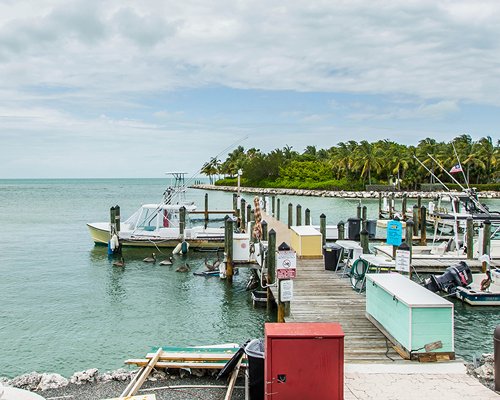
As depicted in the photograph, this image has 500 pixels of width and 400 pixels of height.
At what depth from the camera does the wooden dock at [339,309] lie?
388 inches

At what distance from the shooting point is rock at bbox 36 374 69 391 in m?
9.30

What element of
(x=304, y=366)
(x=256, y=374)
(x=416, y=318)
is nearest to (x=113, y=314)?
(x=256, y=374)

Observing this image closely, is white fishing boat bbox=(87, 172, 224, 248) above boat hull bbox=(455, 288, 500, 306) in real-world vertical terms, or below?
above

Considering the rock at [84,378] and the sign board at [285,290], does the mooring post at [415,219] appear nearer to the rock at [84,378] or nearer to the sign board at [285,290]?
the sign board at [285,290]

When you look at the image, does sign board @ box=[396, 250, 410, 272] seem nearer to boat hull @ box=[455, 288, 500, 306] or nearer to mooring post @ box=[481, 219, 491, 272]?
boat hull @ box=[455, 288, 500, 306]

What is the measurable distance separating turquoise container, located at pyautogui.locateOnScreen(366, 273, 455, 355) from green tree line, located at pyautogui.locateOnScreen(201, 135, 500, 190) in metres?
66.6

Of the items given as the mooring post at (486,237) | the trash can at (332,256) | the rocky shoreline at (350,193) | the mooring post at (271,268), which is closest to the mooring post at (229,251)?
the mooring post at (271,268)

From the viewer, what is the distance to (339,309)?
12.8 metres

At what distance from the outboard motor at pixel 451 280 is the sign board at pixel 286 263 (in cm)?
690

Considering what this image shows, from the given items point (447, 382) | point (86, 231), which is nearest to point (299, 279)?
point (447, 382)

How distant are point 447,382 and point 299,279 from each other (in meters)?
7.79

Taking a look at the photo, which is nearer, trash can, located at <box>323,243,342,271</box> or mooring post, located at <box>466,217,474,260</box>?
trash can, located at <box>323,243,342,271</box>

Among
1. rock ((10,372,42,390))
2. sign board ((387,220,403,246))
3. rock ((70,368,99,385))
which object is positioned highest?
sign board ((387,220,403,246))

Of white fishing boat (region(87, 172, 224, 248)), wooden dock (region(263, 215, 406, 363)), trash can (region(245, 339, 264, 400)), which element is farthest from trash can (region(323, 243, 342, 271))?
white fishing boat (region(87, 172, 224, 248))
